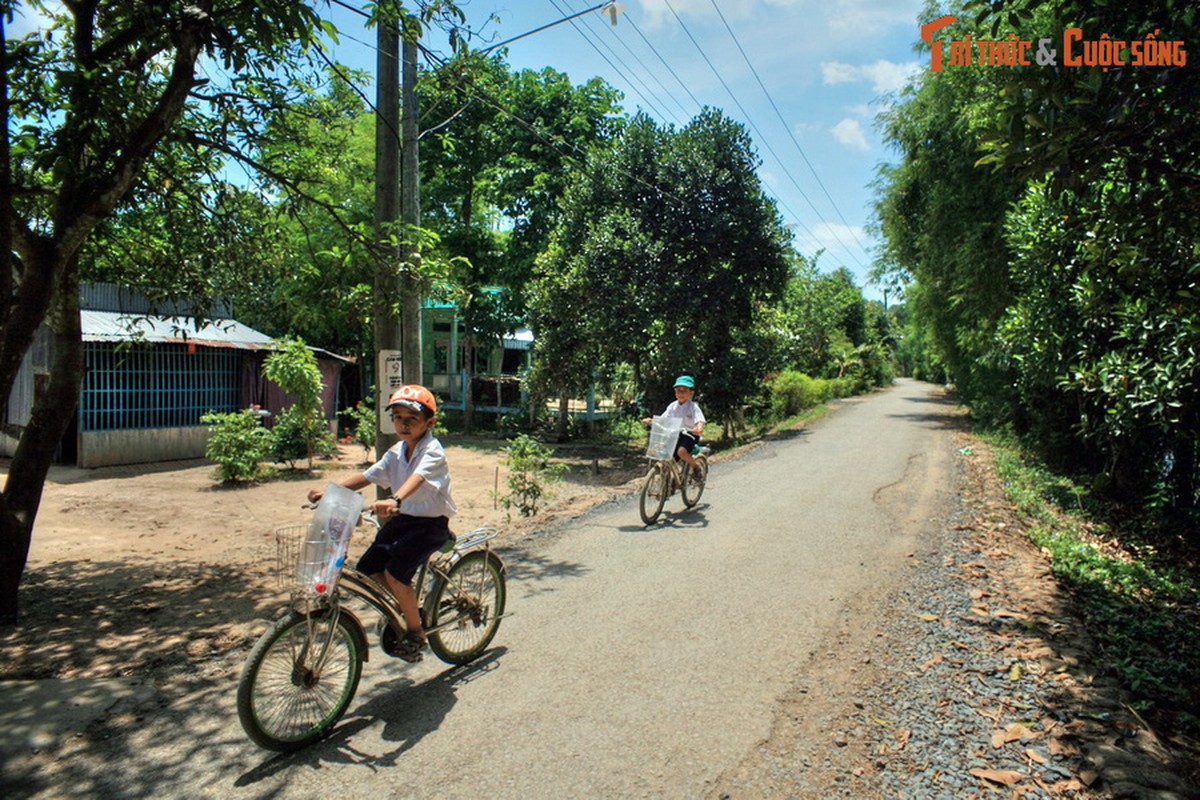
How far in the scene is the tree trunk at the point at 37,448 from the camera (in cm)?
552

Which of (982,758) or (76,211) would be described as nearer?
(982,758)

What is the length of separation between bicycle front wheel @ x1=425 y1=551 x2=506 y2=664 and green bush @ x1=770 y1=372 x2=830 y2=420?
20062 millimetres

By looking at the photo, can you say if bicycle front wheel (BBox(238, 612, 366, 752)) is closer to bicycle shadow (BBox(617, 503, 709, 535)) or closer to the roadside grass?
the roadside grass

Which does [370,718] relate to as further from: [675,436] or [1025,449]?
[1025,449]

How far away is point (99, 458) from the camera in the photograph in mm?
14188

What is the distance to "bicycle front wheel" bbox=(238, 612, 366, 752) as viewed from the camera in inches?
135

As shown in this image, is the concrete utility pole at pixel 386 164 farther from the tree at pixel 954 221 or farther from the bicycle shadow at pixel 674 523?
the tree at pixel 954 221

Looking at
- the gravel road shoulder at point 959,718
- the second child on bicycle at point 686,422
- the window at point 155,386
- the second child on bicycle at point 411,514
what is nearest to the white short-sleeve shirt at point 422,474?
the second child on bicycle at point 411,514

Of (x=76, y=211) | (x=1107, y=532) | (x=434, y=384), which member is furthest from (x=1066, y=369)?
(x=434, y=384)

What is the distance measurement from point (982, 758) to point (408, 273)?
19.3 ft

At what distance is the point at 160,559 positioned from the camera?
792cm

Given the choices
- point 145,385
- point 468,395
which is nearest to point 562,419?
point 468,395

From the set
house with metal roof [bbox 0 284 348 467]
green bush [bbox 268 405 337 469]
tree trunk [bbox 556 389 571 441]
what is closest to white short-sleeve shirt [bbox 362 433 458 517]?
house with metal roof [bbox 0 284 348 467]

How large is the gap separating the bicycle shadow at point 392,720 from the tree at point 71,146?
11.4ft
